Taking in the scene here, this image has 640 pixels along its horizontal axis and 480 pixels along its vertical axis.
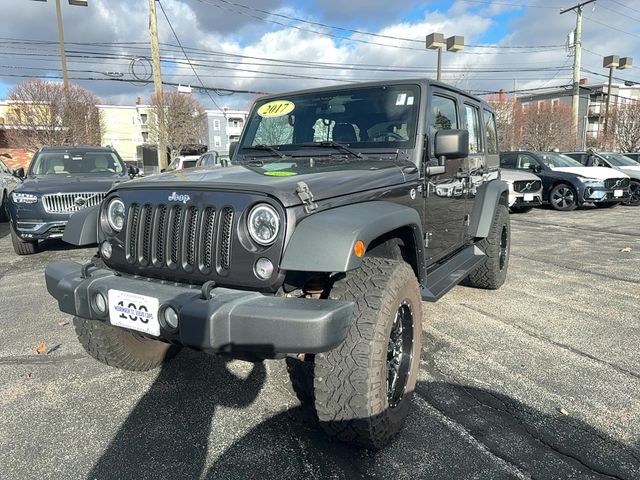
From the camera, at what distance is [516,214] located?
1280cm

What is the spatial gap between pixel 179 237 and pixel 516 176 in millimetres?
11331

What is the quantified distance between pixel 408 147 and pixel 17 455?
9.63ft

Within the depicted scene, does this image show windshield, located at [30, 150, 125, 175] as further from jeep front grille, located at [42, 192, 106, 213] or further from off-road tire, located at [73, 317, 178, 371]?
off-road tire, located at [73, 317, 178, 371]

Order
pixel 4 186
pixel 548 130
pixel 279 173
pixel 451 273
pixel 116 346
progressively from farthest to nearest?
pixel 548 130 < pixel 4 186 < pixel 451 273 < pixel 116 346 < pixel 279 173

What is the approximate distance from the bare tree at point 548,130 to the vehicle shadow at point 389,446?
32.0m

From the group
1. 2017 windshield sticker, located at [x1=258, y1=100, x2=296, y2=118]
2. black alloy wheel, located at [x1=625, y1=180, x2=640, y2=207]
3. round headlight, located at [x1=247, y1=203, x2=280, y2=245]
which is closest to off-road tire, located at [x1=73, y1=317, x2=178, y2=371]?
round headlight, located at [x1=247, y1=203, x2=280, y2=245]

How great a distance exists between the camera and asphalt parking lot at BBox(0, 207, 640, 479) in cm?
234

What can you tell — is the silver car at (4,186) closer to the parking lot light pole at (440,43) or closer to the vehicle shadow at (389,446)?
the vehicle shadow at (389,446)

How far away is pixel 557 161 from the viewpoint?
1352 cm

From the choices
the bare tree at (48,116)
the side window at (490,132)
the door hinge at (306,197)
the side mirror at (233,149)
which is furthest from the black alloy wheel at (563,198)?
the bare tree at (48,116)

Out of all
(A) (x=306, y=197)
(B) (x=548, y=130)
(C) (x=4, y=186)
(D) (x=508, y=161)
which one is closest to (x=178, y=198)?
(A) (x=306, y=197)

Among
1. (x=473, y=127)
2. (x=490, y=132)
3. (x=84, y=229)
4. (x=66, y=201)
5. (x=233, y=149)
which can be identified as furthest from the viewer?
(x=66, y=201)

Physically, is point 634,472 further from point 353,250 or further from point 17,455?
point 17,455

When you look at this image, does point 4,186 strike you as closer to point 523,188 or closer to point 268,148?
point 268,148
